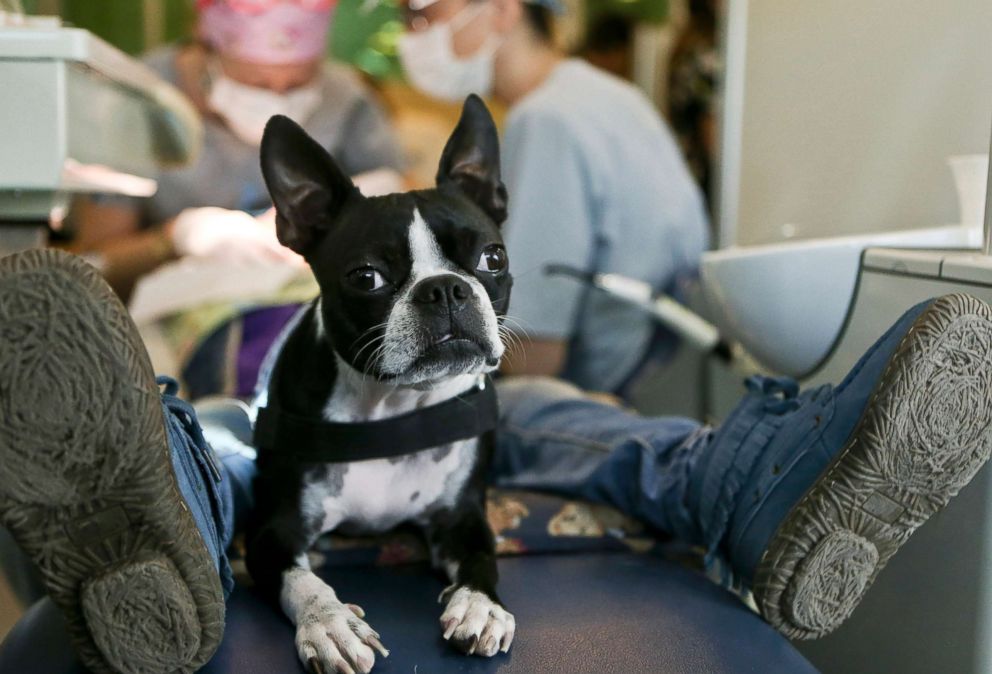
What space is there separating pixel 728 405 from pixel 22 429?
1877 millimetres

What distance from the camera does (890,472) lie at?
86 cm

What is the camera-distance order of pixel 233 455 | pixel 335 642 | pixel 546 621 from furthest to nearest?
pixel 233 455 < pixel 546 621 < pixel 335 642

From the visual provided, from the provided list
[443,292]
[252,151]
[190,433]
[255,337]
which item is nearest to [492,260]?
[443,292]

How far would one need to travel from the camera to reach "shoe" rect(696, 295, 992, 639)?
2.72ft

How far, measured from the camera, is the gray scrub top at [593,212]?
7.02 feet

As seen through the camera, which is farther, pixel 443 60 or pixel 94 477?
pixel 443 60

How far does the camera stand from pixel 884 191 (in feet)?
5.37

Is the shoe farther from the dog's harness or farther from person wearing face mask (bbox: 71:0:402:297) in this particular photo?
person wearing face mask (bbox: 71:0:402:297)

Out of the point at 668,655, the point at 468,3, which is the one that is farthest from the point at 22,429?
the point at 468,3

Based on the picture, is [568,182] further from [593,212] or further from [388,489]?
[388,489]

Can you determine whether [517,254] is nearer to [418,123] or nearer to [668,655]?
[418,123]

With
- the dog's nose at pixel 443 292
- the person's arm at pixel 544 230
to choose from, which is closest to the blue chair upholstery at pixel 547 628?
the dog's nose at pixel 443 292

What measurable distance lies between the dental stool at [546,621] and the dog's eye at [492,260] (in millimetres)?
362

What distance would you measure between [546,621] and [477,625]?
0.10 meters
